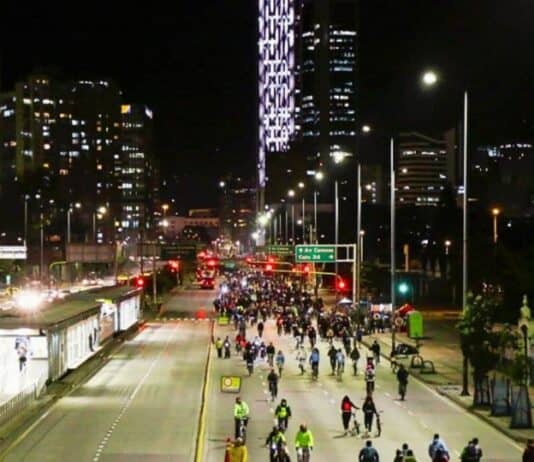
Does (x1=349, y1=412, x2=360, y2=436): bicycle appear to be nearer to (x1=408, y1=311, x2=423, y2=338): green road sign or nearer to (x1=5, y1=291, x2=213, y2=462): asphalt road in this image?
A: (x1=5, y1=291, x2=213, y2=462): asphalt road

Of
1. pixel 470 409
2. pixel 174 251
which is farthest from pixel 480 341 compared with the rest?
pixel 174 251

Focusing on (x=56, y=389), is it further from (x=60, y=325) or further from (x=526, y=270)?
(x=526, y=270)

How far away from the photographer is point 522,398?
31531mm

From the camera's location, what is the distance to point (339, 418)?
33.8 meters

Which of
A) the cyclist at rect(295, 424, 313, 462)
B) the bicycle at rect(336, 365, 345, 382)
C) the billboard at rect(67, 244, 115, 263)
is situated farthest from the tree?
the billboard at rect(67, 244, 115, 263)

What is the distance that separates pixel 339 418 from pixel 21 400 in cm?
904

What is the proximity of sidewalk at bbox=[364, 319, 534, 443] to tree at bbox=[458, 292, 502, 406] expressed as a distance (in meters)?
0.82

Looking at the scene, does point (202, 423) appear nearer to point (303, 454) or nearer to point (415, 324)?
point (303, 454)

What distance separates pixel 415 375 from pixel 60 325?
14.4 m

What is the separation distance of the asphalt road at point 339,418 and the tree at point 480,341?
1.09 m

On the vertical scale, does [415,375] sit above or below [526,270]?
below

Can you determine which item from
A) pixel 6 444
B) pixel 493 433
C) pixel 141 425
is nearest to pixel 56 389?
pixel 141 425

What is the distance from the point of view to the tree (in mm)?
36562

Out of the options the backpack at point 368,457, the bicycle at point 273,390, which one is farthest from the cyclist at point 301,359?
the backpack at point 368,457
